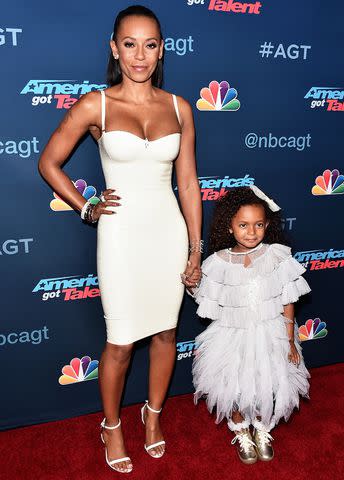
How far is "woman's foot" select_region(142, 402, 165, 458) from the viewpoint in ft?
8.82

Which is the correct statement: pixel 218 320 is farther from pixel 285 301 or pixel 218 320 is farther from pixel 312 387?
pixel 312 387

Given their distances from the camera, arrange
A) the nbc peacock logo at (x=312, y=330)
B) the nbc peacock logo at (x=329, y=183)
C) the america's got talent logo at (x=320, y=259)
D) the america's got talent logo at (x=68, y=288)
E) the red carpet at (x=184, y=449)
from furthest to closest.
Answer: the nbc peacock logo at (x=312, y=330) → the america's got talent logo at (x=320, y=259) → the nbc peacock logo at (x=329, y=183) → the america's got talent logo at (x=68, y=288) → the red carpet at (x=184, y=449)

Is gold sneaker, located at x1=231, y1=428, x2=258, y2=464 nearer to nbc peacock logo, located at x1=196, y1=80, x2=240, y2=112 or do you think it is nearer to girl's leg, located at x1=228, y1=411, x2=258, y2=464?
girl's leg, located at x1=228, y1=411, x2=258, y2=464

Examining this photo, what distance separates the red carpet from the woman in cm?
19

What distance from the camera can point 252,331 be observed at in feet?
8.18

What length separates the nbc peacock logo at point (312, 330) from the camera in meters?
3.43

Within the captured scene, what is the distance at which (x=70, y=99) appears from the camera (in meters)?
2.52

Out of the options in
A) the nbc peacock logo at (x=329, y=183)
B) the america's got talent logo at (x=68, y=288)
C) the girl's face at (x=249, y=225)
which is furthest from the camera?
the nbc peacock logo at (x=329, y=183)

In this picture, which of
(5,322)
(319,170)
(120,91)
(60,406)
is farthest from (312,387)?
(120,91)

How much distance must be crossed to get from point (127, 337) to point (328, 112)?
1.83 m

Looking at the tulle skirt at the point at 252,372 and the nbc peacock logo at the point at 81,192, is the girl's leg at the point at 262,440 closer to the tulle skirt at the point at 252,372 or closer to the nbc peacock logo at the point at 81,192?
the tulle skirt at the point at 252,372

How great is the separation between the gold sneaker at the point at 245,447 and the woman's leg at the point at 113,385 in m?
0.60

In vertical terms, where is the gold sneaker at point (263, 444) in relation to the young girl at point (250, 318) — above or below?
below

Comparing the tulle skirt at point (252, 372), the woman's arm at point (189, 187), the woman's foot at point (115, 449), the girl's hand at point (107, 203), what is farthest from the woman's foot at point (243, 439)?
the girl's hand at point (107, 203)
